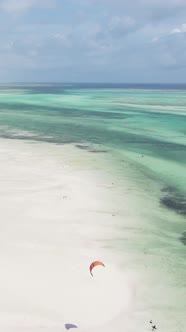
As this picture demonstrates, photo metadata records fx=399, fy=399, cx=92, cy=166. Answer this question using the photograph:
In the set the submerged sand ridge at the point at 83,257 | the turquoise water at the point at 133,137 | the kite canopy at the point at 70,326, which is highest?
the turquoise water at the point at 133,137

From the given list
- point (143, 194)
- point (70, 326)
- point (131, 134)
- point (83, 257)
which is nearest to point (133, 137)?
point (131, 134)

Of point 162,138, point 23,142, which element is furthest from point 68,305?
point 162,138

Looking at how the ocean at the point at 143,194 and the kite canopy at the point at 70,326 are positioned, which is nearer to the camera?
the kite canopy at the point at 70,326

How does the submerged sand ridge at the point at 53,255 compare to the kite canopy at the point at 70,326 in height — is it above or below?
above

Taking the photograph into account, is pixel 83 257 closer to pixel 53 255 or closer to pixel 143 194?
pixel 53 255

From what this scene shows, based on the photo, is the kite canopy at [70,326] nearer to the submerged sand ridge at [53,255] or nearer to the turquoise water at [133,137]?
the submerged sand ridge at [53,255]

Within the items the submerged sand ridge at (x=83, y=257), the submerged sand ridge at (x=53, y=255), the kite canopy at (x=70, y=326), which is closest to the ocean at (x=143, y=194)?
the submerged sand ridge at (x=83, y=257)

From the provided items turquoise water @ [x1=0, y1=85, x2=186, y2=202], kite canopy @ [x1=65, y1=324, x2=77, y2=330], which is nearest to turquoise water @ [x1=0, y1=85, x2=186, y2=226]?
turquoise water @ [x1=0, y1=85, x2=186, y2=202]

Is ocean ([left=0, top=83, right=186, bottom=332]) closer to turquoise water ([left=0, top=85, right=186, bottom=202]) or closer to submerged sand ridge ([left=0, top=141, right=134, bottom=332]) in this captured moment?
turquoise water ([left=0, top=85, right=186, bottom=202])

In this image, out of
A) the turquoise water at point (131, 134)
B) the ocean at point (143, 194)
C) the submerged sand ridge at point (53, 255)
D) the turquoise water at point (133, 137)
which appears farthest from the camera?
the turquoise water at point (131, 134)
